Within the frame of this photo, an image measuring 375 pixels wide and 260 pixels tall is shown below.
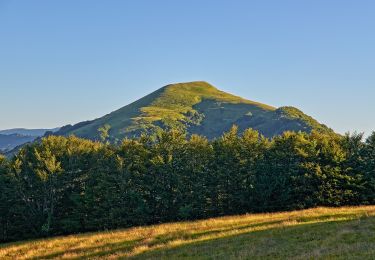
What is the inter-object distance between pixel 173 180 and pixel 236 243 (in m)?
35.2

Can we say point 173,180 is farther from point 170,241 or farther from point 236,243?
point 236,243

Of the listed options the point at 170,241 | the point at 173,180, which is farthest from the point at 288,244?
the point at 173,180

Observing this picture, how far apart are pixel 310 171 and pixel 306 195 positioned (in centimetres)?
364

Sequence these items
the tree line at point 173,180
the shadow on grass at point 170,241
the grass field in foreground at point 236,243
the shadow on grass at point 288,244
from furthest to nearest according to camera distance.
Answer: the tree line at point 173,180
the shadow on grass at point 170,241
the grass field in foreground at point 236,243
the shadow on grass at point 288,244

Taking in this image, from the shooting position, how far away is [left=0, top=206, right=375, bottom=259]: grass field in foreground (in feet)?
72.5

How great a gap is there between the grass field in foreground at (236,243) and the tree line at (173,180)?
2027 centimetres

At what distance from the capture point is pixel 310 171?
6062 cm

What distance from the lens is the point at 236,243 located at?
28297 mm

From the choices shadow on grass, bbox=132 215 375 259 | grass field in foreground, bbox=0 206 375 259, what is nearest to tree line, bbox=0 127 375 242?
grass field in foreground, bbox=0 206 375 259

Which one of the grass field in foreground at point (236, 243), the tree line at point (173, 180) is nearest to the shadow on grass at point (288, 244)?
the grass field in foreground at point (236, 243)

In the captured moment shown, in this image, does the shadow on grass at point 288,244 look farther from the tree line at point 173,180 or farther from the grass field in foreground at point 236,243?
the tree line at point 173,180

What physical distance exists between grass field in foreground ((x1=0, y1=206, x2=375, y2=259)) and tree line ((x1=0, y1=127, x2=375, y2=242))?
2027 centimetres

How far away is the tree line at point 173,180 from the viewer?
198ft

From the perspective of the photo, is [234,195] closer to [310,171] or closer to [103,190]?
[310,171]
